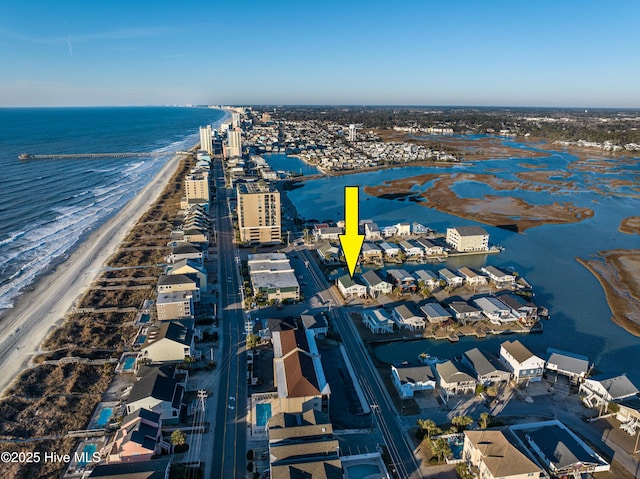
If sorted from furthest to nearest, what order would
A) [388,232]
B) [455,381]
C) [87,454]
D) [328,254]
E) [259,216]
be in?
[388,232], [259,216], [328,254], [455,381], [87,454]

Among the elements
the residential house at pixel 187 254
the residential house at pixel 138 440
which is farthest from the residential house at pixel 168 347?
the residential house at pixel 187 254

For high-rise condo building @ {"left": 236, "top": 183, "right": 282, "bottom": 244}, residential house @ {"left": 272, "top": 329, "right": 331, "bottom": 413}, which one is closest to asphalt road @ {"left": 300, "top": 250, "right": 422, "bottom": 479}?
residential house @ {"left": 272, "top": 329, "right": 331, "bottom": 413}

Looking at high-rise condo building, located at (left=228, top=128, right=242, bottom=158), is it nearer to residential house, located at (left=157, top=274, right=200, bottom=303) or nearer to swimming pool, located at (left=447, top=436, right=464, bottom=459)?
residential house, located at (left=157, top=274, right=200, bottom=303)

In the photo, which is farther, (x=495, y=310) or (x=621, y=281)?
(x=621, y=281)

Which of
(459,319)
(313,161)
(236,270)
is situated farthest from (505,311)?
(313,161)

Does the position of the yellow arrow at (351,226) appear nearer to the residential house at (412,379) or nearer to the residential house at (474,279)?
the residential house at (412,379)

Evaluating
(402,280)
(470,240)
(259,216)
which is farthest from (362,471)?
(470,240)

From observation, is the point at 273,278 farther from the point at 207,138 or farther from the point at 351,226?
the point at 207,138
